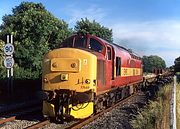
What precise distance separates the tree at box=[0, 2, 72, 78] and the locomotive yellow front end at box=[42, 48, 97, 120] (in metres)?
13.1

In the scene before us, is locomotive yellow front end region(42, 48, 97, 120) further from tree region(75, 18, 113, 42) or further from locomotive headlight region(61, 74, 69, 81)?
tree region(75, 18, 113, 42)

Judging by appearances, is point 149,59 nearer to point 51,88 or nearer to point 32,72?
point 32,72

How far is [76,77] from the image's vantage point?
13852 mm

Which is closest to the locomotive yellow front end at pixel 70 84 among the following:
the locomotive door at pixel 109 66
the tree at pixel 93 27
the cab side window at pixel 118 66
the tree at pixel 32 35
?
the locomotive door at pixel 109 66

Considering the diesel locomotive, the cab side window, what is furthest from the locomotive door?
the diesel locomotive

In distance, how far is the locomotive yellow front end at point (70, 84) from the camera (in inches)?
541

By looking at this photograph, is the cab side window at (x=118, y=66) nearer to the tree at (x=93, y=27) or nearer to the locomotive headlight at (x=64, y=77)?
the locomotive headlight at (x=64, y=77)

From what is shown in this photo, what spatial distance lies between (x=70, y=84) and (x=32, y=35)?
1641 centimetres

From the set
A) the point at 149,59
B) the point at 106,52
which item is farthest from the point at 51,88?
the point at 149,59

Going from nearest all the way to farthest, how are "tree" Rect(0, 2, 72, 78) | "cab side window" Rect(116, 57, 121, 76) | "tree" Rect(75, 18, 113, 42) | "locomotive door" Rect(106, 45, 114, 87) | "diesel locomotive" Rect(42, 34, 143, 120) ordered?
Result: "diesel locomotive" Rect(42, 34, 143, 120) < "locomotive door" Rect(106, 45, 114, 87) < "cab side window" Rect(116, 57, 121, 76) < "tree" Rect(0, 2, 72, 78) < "tree" Rect(75, 18, 113, 42)

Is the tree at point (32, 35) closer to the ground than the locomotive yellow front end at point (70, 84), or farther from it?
farther from it

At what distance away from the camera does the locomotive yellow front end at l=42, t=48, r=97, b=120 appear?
45.1 ft

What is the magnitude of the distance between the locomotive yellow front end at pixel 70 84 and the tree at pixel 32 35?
43.1 feet

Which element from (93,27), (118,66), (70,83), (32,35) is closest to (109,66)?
(118,66)
